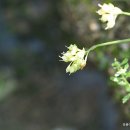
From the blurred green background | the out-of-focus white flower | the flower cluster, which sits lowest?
the flower cluster

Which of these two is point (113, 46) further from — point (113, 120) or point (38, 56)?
point (38, 56)

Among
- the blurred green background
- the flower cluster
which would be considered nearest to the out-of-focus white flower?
the flower cluster

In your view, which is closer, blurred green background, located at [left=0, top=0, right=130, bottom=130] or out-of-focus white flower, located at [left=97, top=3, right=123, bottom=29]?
out-of-focus white flower, located at [left=97, top=3, right=123, bottom=29]

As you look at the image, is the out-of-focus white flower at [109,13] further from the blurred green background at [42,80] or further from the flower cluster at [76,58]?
the blurred green background at [42,80]

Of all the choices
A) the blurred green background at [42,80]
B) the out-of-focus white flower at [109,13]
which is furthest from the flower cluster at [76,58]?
the blurred green background at [42,80]

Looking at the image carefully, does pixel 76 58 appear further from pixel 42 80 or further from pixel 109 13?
pixel 42 80

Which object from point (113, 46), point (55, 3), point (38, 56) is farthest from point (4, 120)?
point (113, 46)

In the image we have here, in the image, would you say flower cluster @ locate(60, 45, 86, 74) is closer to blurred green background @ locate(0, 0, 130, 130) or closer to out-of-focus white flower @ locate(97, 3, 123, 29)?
out-of-focus white flower @ locate(97, 3, 123, 29)

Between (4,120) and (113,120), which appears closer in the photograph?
(113,120)
